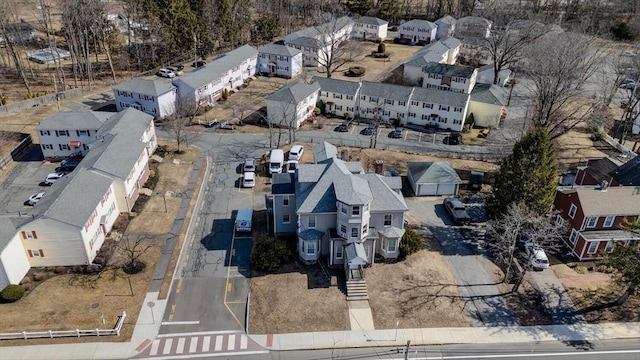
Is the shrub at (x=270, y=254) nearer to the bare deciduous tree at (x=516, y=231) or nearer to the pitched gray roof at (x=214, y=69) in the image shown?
the bare deciduous tree at (x=516, y=231)

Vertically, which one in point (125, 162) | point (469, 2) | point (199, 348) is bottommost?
point (199, 348)

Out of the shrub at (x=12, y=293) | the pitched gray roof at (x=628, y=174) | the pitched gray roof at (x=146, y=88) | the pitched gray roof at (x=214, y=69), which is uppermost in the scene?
the pitched gray roof at (x=214, y=69)

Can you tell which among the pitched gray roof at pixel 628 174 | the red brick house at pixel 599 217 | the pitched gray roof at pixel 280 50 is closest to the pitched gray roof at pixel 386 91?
the pitched gray roof at pixel 280 50

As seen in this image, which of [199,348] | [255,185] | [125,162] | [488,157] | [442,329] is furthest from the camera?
[488,157]

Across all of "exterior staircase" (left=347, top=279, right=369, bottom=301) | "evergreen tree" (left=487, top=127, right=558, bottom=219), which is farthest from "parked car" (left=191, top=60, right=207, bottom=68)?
"evergreen tree" (left=487, top=127, right=558, bottom=219)

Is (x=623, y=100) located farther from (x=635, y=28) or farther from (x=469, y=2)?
(x=469, y=2)

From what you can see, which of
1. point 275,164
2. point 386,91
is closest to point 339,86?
point 386,91

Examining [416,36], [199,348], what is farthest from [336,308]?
[416,36]
